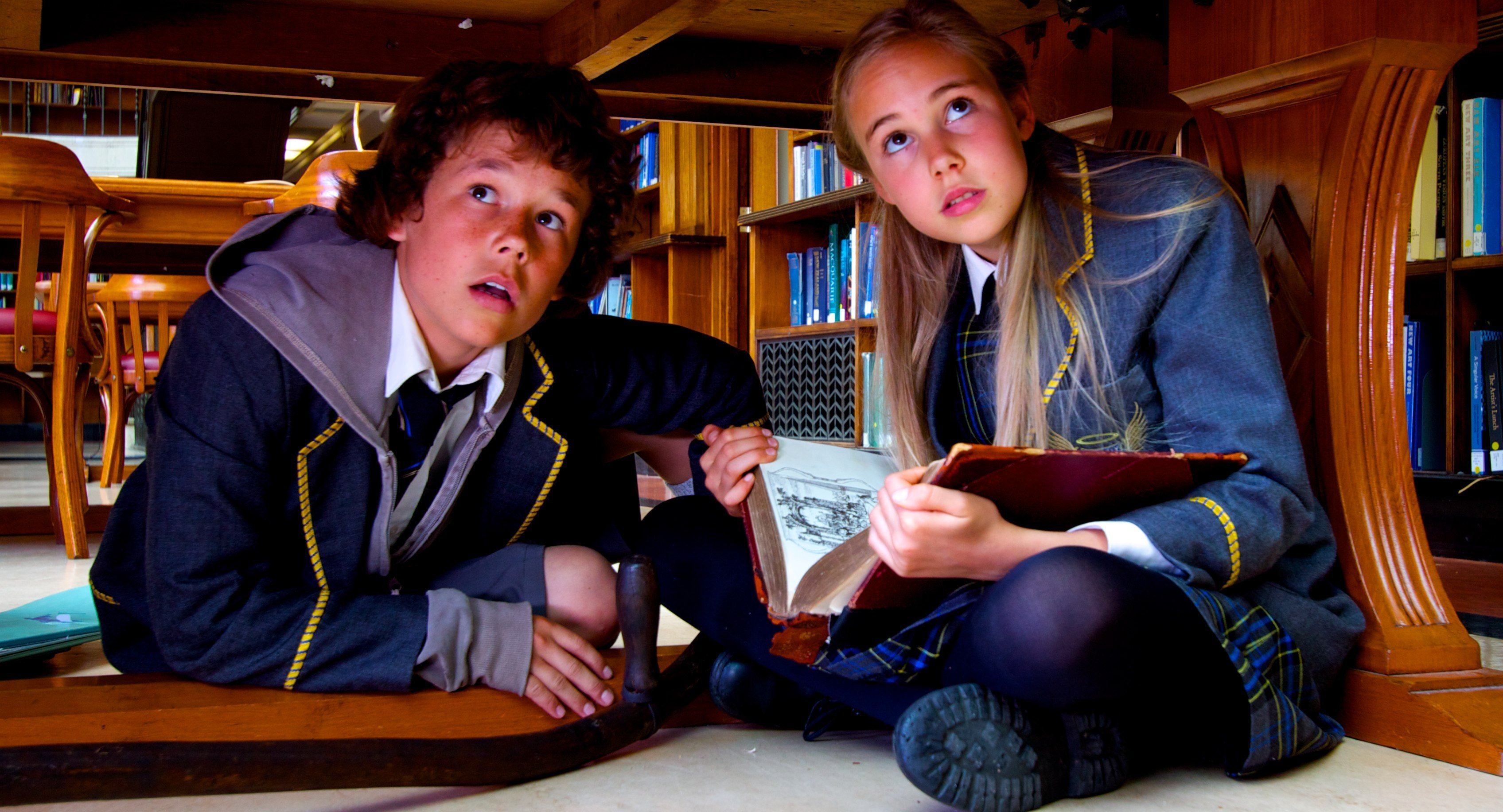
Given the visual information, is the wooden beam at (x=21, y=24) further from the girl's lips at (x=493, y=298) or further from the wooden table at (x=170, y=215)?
the wooden table at (x=170, y=215)

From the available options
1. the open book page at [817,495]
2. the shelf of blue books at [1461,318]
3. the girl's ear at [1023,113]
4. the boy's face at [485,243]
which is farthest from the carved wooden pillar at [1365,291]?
the shelf of blue books at [1461,318]

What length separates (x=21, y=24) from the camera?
126cm

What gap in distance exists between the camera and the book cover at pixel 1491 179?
2002 millimetres

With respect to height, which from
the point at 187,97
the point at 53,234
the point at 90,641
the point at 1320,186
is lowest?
the point at 90,641

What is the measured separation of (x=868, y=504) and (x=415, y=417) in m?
0.42

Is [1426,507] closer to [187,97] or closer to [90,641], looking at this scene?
[90,641]

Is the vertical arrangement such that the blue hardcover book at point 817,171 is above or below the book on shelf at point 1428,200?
above

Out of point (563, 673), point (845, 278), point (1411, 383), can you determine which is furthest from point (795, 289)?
point (563, 673)

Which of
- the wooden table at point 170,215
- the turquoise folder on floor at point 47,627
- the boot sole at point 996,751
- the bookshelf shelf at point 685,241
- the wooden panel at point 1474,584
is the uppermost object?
the bookshelf shelf at point 685,241

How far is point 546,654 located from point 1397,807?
2.14 feet

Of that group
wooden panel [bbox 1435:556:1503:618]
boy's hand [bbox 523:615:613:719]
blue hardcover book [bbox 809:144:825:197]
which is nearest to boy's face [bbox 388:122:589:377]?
boy's hand [bbox 523:615:613:719]

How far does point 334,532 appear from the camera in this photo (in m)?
0.93

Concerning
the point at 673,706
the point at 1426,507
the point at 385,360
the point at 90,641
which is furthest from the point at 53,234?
the point at 1426,507

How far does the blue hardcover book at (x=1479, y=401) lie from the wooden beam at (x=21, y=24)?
7.63 ft
